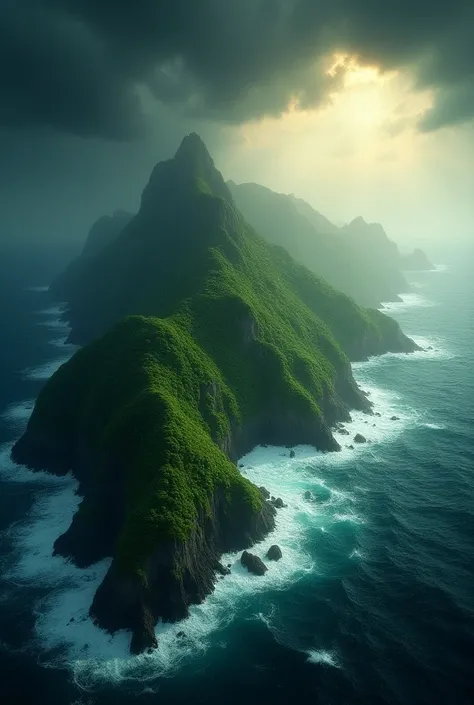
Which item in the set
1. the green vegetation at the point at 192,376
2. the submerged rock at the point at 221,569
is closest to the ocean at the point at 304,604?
the submerged rock at the point at 221,569

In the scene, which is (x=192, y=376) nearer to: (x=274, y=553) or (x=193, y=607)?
(x=274, y=553)

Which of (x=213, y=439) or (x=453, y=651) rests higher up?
(x=213, y=439)

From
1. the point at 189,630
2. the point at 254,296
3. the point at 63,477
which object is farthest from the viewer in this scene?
the point at 254,296

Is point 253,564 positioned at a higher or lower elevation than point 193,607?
higher

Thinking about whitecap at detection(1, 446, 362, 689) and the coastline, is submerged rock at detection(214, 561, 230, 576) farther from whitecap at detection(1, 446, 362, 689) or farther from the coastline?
the coastline

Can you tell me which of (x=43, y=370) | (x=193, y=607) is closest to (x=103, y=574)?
(x=193, y=607)

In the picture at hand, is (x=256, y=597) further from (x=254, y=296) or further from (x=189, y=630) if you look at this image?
(x=254, y=296)

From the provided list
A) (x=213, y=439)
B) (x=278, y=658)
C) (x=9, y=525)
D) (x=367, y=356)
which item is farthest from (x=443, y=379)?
(x=9, y=525)
